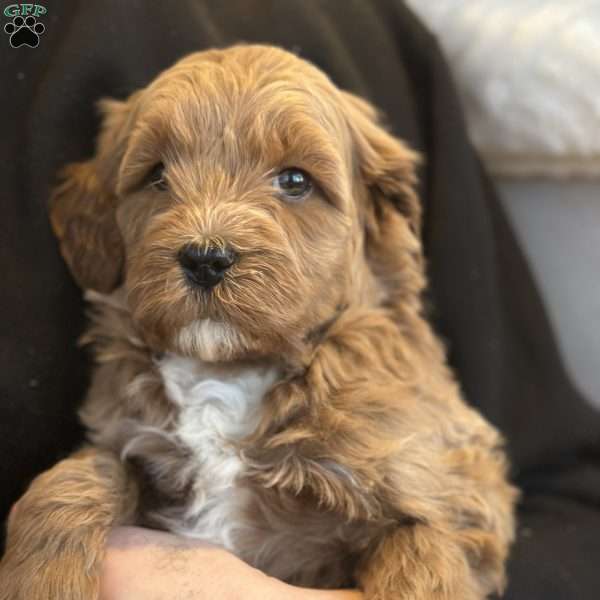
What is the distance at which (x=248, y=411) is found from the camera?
171 centimetres

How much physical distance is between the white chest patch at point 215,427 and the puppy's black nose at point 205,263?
303 mm

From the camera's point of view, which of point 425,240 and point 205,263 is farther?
point 425,240

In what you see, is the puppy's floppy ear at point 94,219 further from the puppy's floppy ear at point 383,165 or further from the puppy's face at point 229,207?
the puppy's floppy ear at point 383,165

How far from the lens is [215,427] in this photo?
5.53ft

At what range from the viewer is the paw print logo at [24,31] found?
6.26ft

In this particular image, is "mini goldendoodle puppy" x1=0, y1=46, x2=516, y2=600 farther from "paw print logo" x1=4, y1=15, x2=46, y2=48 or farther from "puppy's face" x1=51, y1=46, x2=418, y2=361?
"paw print logo" x1=4, y1=15, x2=46, y2=48

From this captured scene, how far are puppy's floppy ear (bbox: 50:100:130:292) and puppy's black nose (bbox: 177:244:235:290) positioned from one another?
372mm

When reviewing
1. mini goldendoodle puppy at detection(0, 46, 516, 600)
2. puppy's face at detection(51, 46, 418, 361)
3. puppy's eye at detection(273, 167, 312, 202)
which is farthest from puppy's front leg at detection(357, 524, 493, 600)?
puppy's eye at detection(273, 167, 312, 202)

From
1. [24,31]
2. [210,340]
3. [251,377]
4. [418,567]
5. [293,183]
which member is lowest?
[418,567]

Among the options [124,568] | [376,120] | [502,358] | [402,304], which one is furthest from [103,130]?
[502,358]

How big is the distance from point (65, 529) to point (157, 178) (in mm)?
734

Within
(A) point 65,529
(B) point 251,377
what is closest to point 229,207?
(B) point 251,377

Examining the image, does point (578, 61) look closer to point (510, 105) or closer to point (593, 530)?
point (510, 105)

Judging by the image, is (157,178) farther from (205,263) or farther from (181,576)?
(181,576)
